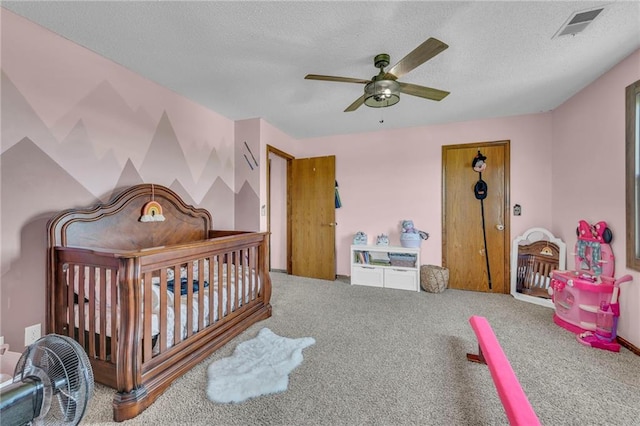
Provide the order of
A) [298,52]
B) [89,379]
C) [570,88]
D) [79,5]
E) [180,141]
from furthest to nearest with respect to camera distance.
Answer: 1. [180,141]
2. [570,88]
3. [298,52]
4. [79,5]
5. [89,379]

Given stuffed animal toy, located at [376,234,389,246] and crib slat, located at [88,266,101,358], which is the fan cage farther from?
stuffed animal toy, located at [376,234,389,246]

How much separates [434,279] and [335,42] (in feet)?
9.64

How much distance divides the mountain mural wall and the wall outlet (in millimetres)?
32

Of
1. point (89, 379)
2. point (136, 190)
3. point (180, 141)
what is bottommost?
point (89, 379)

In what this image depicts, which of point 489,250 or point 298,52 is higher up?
point 298,52

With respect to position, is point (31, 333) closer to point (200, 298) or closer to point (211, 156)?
point (200, 298)

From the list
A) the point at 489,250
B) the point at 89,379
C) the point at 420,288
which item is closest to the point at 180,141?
the point at 89,379

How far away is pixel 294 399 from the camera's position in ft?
4.89

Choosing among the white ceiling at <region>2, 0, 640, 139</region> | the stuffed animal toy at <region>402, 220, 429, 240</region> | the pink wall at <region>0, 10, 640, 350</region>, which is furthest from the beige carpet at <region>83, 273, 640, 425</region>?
the white ceiling at <region>2, 0, 640, 139</region>

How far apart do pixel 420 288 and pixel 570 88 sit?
8.95ft

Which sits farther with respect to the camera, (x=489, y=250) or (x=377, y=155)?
(x=377, y=155)

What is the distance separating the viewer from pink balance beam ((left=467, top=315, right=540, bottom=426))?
1.04 m

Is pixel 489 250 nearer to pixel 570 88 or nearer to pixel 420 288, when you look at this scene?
pixel 420 288

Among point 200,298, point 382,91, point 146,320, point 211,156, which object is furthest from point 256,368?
point 211,156
